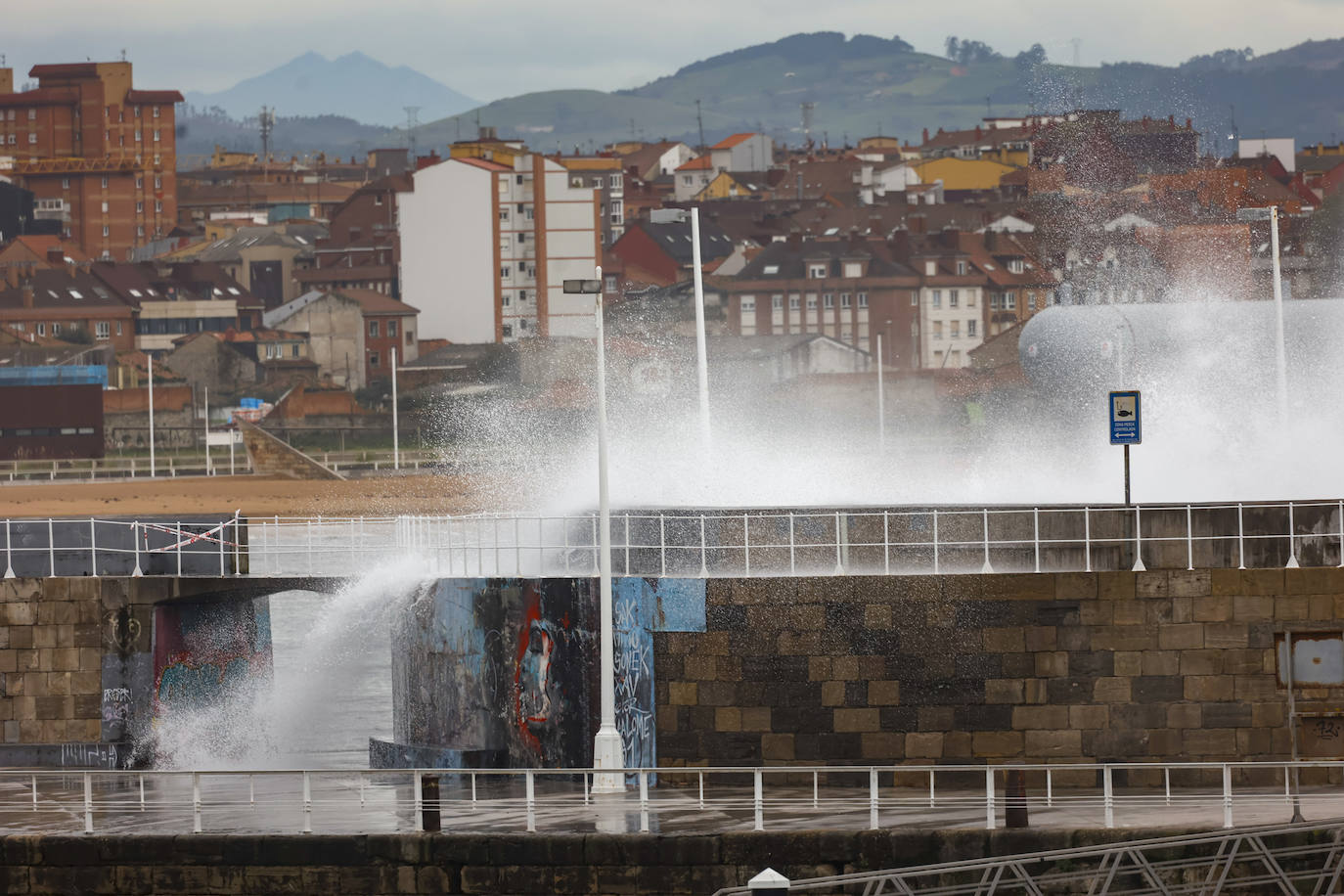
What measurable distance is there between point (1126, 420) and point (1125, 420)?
18 mm

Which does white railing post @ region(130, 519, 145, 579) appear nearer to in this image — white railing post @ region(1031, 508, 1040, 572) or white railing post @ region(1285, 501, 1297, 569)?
white railing post @ region(1031, 508, 1040, 572)

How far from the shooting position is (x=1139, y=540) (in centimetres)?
2541

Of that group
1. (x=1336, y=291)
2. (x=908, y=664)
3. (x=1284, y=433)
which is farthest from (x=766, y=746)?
(x=1336, y=291)

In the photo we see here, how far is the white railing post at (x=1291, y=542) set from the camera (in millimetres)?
25266

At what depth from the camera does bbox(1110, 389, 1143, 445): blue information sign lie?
1021 inches

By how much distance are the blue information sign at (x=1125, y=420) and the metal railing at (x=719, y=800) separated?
155 inches

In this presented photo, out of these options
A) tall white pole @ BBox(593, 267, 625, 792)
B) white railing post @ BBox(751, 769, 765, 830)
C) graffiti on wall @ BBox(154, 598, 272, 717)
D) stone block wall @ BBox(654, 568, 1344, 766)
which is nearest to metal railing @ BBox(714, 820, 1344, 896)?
white railing post @ BBox(751, 769, 765, 830)

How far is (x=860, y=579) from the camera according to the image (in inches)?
1010

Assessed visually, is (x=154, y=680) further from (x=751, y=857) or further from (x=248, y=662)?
(x=751, y=857)

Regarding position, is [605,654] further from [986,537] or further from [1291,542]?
[1291,542]

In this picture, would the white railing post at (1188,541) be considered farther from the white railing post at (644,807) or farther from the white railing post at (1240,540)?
the white railing post at (644,807)

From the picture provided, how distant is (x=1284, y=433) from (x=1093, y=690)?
11660mm

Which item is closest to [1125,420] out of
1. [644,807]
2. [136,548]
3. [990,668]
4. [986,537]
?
[986,537]

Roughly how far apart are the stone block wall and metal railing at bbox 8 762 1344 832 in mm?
421
